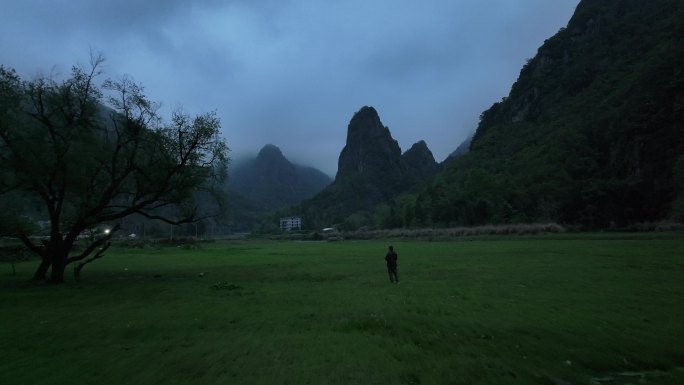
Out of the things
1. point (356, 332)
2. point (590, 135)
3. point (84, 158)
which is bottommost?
point (356, 332)

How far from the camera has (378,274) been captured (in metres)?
27.0

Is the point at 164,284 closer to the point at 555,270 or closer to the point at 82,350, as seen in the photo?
the point at 82,350

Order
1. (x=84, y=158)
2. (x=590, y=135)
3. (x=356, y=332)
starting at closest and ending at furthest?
1. (x=356, y=332)
2. (x=84, y=158)
3. (x=590, y=135)

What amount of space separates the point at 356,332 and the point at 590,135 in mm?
118000

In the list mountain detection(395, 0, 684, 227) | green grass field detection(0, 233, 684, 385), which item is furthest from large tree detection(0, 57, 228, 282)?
mountain detection(395, 0, 684, 227)

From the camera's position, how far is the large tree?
22.6 m

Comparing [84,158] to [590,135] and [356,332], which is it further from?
[590,135]

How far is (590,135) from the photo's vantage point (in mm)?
109000

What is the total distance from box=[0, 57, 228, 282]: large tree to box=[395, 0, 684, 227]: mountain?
6785 centimetres

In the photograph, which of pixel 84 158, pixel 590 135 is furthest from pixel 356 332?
pixel 590 135

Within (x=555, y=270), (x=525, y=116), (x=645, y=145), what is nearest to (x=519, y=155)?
(x=525, y=116)

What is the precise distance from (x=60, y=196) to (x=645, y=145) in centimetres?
9800

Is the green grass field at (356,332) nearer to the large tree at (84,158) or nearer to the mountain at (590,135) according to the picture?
the large tree at (84,158)

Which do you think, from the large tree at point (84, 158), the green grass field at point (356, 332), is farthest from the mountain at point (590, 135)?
the large tree at point (84, 158)
